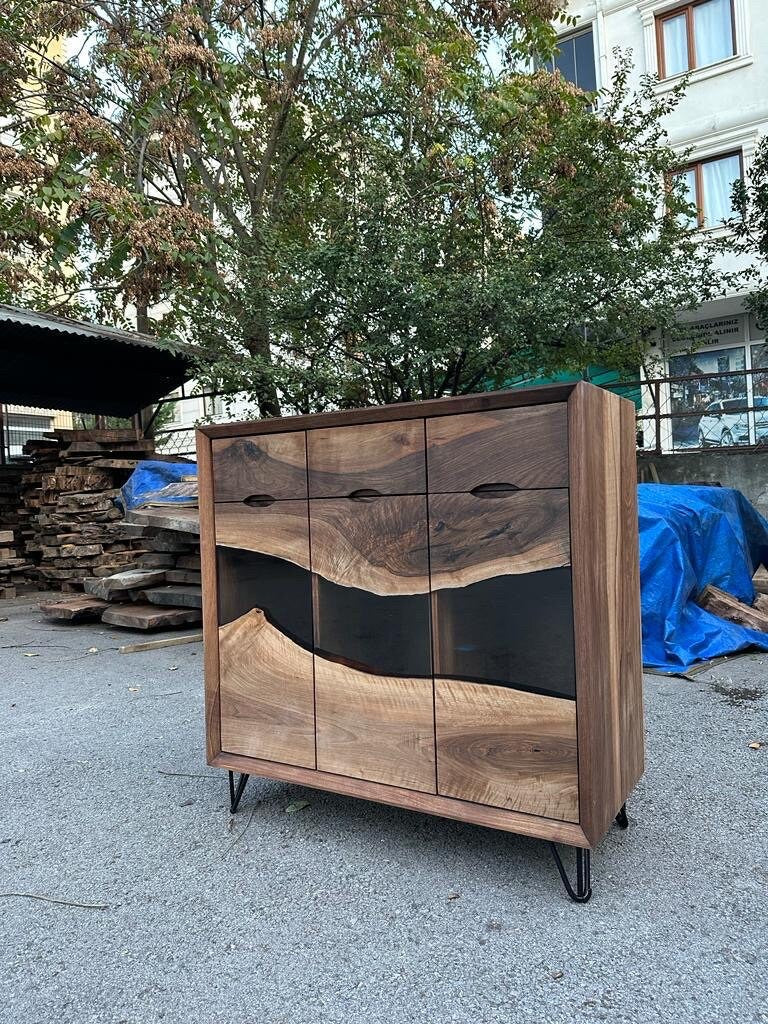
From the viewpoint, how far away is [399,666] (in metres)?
2.35

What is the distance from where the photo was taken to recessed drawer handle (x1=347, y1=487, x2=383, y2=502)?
2363mm

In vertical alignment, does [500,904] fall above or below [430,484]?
below

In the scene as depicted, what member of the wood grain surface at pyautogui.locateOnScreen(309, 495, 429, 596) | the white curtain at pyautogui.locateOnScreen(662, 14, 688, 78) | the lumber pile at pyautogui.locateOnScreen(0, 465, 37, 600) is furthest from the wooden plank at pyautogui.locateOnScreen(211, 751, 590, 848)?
the white curtain at pyautogui.locateOnScreen(662, 14, 688, 78)

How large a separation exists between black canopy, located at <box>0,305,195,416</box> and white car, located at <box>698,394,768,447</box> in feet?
21.9

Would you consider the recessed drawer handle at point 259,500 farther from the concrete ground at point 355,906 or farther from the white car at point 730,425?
the white car at point 730,425

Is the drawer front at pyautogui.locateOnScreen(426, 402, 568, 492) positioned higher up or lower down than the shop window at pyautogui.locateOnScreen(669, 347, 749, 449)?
lower down

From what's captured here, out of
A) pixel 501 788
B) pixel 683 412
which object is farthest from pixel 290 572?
pixel 683 412

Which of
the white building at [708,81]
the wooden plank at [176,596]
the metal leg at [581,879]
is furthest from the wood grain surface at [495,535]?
the white building at [708,81]

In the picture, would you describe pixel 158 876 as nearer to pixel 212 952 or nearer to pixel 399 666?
pixel 212 952

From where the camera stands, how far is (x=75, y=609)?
6941 millimetres

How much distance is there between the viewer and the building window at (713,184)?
13.3 m

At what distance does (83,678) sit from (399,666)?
3525 mm

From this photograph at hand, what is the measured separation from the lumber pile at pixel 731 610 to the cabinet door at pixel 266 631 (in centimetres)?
376

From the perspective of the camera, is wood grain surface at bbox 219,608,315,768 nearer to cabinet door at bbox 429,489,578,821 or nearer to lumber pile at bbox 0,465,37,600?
cabinet door at bbox 429,489,578,821
